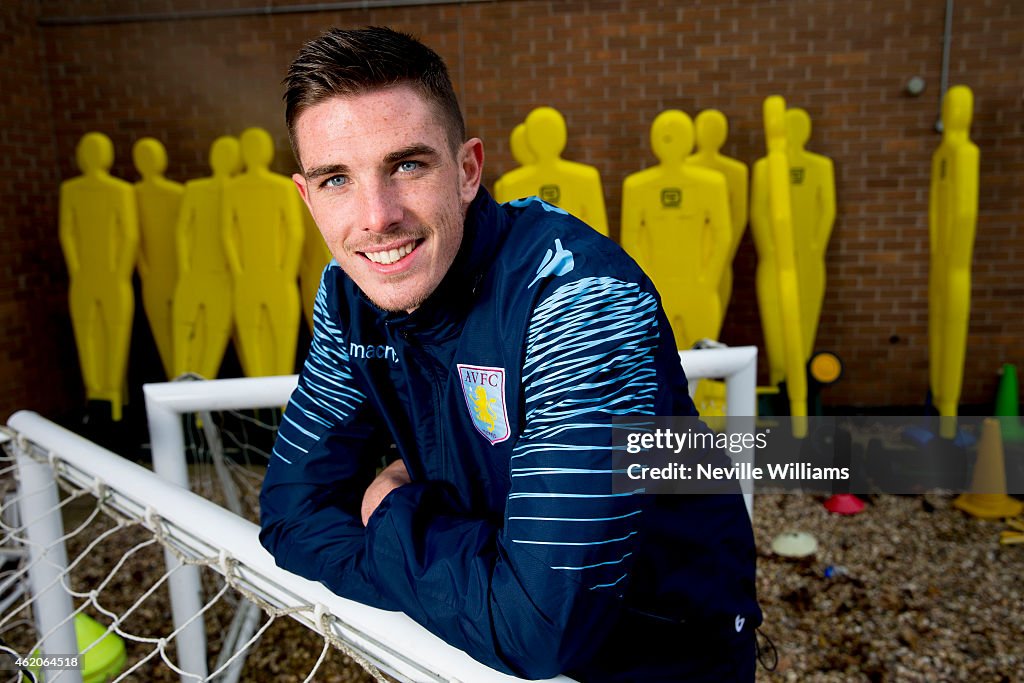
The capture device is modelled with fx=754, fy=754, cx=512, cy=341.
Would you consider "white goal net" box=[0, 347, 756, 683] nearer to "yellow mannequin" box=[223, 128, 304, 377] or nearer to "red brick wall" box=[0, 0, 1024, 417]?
"yellow mannequin" box=[223, 128, 304, 377]

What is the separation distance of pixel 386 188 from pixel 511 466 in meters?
0.37

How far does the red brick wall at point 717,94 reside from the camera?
4.38m

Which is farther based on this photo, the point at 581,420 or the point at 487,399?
the point at 487,399

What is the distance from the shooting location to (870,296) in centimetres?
465

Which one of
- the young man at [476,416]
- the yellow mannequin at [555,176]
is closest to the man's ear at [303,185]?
the young man at [476,416]

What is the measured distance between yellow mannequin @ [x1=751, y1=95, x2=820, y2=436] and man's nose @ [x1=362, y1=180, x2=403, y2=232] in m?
3.04

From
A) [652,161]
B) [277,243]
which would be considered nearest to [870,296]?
[652,161]

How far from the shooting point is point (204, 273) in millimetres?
4098

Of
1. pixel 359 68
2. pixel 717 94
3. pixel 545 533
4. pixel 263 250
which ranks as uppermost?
pixel 717 94

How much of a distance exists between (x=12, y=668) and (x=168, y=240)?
8.41ft

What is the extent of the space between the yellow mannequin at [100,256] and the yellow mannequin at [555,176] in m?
2.17

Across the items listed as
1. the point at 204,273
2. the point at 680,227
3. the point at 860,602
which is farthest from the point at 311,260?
the point at 860,602

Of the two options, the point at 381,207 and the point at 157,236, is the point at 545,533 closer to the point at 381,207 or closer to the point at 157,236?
the point at 381,207

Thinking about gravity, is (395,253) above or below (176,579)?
above
